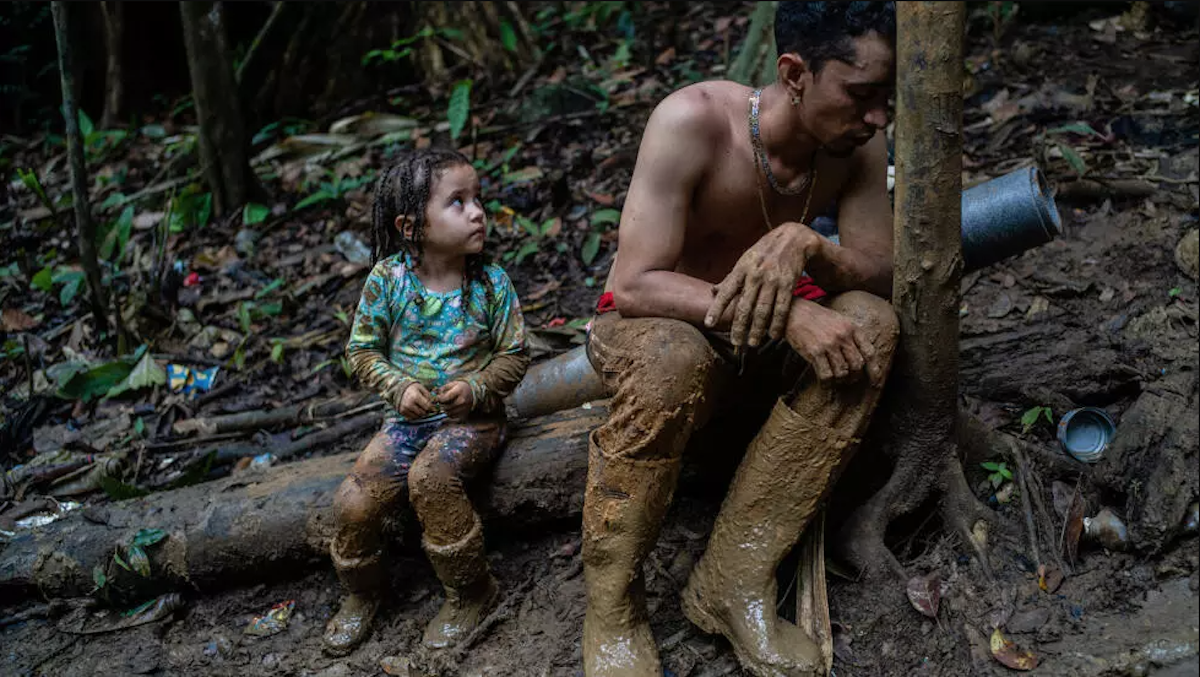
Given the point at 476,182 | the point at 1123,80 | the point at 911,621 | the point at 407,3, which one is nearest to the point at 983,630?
the point at 911,621

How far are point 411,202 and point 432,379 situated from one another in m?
0.66

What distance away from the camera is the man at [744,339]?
2.83m

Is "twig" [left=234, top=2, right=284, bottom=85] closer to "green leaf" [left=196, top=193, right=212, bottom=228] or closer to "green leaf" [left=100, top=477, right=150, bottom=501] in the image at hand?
"green leaf" [left=196, top=193, right=212, bottom=228]

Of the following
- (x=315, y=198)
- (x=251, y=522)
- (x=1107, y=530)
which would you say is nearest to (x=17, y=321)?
(x=315, y=198)

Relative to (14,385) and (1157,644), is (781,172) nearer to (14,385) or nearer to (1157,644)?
(1157,644)

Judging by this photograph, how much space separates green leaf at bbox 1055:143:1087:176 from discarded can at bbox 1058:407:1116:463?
205cm

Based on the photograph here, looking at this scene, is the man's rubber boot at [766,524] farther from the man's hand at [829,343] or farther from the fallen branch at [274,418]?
the fallen branch at [274,418]

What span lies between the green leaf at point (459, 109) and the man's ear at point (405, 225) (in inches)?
161

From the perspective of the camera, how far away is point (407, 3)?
357 inches

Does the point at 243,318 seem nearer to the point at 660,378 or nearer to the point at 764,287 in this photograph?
the point at 660,378

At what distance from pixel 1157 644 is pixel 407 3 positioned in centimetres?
835

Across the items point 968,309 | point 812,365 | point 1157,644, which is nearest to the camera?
point 1157,644

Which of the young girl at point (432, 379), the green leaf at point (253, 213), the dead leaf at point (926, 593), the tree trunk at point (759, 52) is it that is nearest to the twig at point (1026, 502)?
the dead leaf at point (926, 593)

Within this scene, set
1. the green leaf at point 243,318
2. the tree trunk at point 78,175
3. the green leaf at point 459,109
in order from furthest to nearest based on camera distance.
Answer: the green leaf at point 459,109
the green leaf at point 243,318
the tree trunk at point 78,175
